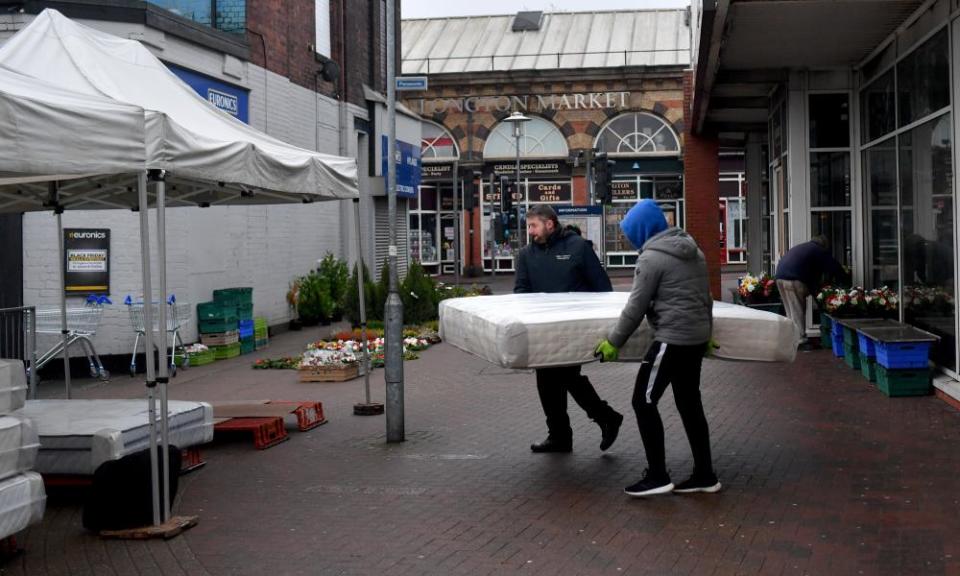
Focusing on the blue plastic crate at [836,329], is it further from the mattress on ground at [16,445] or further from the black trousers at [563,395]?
the mattress on ground at [16,445]

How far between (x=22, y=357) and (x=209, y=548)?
689 centimetres

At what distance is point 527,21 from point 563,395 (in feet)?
150

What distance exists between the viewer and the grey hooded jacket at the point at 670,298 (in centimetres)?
719

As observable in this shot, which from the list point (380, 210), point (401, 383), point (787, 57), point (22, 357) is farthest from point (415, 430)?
point (380, 210)

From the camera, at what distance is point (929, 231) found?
11992mm

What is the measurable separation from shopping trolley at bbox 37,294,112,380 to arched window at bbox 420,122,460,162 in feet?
107

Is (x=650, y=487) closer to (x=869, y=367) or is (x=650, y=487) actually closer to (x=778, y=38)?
(x=869, y=367)

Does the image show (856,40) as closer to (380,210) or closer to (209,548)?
(209,548)

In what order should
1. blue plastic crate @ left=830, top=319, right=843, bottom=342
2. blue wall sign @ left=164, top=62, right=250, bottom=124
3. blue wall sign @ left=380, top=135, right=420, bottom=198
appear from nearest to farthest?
blue plastic crate @ left=830, top=319, right=843, bottom=342
blue wall sign @ left=164, top=62, right=250, bottom=124
blue wall sign @ left=380, top=135, right=420, bottom=198

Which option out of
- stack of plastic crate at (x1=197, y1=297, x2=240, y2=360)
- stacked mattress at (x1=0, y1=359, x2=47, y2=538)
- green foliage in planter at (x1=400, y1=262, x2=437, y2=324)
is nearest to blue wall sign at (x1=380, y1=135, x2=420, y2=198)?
green foliage in planter at (x1=400, y1=262, x2=437, y2=324)

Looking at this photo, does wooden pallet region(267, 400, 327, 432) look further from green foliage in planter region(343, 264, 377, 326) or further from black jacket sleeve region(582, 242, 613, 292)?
green foliage in planter region(343, 264, 377, 326)

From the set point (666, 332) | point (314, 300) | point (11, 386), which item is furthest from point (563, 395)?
point (314, 300)

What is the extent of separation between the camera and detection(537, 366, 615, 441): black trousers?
344 inches

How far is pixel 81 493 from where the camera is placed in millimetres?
7980
